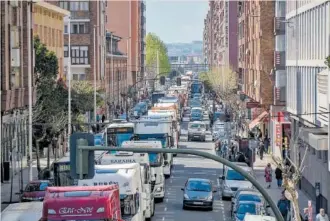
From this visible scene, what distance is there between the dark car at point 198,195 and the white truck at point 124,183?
10841mm

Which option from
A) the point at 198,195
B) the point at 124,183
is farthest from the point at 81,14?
the point at 124,183

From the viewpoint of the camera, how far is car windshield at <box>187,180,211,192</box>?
4616cm

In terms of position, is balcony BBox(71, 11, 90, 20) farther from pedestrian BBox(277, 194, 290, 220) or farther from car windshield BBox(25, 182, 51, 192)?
pedestrian BBox(277, 194, 290, 220)

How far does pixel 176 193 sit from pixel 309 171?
6507 mm

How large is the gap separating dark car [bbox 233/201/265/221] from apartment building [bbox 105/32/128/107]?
82.2 metres

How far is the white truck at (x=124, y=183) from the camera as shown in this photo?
107 ft

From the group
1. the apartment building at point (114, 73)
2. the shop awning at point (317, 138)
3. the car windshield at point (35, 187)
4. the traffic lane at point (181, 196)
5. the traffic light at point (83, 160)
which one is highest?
the apartment building at point (114, 73)

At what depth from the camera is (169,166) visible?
195 feet

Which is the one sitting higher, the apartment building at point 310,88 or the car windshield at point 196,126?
the apartment building at point 310,88

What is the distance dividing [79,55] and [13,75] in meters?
55.6

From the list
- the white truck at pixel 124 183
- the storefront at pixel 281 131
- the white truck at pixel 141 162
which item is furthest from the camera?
the storefront at pixel 281 131

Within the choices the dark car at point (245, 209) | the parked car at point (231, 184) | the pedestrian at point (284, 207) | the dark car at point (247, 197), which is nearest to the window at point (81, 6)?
the parked car at point (231, 184)

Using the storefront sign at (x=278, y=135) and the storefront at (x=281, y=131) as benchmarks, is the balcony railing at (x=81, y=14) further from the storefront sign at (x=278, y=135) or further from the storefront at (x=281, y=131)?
the storefront sign at (x=278, y=135)

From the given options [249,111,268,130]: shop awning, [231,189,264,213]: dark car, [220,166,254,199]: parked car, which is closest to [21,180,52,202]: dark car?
[231,189,264,213]: dark car
